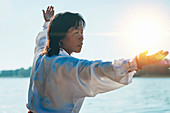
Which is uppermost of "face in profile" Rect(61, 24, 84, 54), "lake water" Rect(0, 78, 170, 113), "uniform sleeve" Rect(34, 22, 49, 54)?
"face in profile" Rect(61, 24, 84, 54)

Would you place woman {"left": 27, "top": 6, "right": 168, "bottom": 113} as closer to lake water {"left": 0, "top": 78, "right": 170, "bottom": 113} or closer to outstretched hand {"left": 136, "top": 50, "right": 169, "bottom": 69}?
outstretched hand {"left": 136, "top": 50, "right": 169, "bottom": 69}

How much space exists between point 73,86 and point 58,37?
224 millimetres

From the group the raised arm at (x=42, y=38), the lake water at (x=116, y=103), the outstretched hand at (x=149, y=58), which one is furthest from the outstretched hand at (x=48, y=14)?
the lake water at (x=116, y=103)

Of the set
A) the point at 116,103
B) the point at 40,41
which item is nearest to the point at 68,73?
the point at 40,41

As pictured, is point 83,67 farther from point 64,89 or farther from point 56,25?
point 56,25

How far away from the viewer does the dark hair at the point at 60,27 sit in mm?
1391

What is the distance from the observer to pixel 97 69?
1.22m

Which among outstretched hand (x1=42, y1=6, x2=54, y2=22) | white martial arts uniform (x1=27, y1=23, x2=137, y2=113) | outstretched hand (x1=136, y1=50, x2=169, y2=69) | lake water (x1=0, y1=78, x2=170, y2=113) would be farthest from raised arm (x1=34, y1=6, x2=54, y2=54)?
lake water (x1=0, y1=78, x2=170, y2=113)

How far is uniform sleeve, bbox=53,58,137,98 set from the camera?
46.5 inches

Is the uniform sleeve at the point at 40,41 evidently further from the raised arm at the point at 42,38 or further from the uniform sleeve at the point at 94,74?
the uniform sleeve at the point at 94,74

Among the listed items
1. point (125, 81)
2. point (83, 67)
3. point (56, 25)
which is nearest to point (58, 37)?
point (56, 25)

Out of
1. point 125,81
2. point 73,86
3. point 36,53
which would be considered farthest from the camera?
point 36,53

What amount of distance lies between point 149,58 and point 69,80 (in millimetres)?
340

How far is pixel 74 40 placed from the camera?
1390 mm
